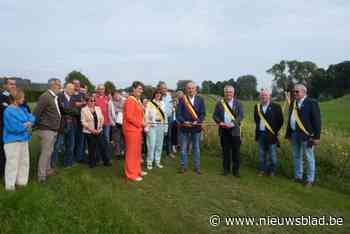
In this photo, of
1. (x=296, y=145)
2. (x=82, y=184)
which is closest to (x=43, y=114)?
(x=82, y=184)

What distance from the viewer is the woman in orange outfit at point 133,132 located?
22.0ft

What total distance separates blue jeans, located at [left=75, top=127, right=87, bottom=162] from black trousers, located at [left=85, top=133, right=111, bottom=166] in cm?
26

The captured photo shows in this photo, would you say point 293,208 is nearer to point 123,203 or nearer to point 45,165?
point 123,203

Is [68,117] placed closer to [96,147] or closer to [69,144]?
[69,144]

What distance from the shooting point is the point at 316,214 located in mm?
5098

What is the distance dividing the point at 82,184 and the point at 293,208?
382 cm

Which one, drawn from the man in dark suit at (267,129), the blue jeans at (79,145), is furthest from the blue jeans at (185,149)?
the blue jeans at (79,145)

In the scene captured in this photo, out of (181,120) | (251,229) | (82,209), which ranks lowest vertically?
(251,229)

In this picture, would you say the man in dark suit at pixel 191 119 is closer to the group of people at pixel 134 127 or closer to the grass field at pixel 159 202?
the group of people at pixel 134 127

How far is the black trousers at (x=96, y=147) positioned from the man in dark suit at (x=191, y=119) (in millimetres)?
2011

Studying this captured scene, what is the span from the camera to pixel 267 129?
23.7ft

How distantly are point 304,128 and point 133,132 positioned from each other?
12.3 feet

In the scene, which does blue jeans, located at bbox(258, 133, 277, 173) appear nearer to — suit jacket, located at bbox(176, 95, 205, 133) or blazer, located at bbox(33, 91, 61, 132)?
suit jacket, located at bbox(176, 95, 205, 133)

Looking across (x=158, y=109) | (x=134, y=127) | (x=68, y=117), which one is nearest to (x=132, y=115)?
(x=134, y=127)
